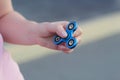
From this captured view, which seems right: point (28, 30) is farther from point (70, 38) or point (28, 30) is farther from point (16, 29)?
point (70, 38)

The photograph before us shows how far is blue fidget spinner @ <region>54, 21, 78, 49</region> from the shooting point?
850mm

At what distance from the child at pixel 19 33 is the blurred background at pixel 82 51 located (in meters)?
1.08

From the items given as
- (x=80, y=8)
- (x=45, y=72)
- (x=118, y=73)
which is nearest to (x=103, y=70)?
(x=118, y=73)

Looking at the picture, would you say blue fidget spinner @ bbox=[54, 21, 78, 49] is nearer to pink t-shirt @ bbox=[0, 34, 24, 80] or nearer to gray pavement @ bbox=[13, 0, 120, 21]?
pink t-shirt @ bbox=[0, 34, 24, 80]

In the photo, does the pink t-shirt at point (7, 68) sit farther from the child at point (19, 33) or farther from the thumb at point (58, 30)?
the thumb at point (58, 30)

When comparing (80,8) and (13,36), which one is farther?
(80,8)

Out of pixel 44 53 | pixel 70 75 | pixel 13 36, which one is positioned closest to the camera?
pixel 13 36

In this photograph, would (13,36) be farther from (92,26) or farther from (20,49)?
(92,26)

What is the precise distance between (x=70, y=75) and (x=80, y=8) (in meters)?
0.87

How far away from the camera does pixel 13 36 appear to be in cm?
100

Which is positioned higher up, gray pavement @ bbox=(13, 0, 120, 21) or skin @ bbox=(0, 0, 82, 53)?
gray pavement @ bbox=(13, 0, 120, 21)

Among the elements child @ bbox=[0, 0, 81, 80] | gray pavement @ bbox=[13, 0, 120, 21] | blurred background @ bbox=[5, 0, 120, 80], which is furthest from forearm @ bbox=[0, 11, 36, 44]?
gray pavement @ bbox=[13, 0, 120, 21]

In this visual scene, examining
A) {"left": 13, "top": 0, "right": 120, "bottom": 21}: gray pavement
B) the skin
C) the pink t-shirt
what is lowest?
the pink t-shirt

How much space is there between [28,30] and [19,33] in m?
0.03
